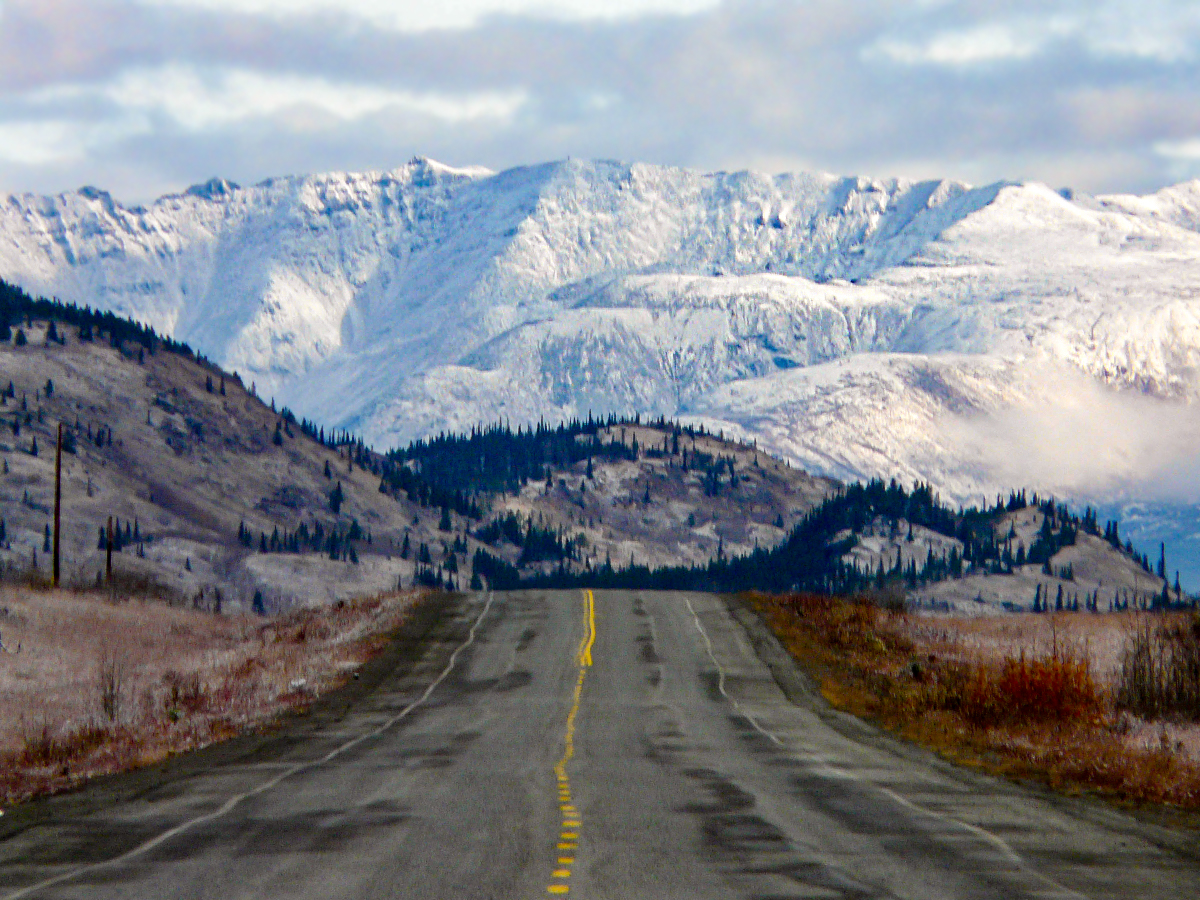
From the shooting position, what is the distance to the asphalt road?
58.0 ft

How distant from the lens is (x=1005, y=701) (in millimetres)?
35469

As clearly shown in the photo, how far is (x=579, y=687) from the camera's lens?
4328cm

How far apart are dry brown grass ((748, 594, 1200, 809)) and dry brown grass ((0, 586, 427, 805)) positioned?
15087 mm

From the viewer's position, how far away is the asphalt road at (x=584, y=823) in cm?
1767

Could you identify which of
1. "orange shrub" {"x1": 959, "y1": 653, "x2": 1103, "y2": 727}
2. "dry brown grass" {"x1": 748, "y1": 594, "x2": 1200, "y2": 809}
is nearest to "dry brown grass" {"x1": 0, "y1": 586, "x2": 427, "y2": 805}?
"dry brown grass" {"x1": 748, "y1": 594, "x2": 1200, "y2": 809}

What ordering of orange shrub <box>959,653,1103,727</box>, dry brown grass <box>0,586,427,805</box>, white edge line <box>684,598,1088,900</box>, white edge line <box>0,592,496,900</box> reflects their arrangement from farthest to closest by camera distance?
orange shrub <box>959,653,1103,727</box> < dry brown grass <box>0,586,427,805</box> < white edge line <box>684,598,1088,900</box> < white edge line <box>0,592,496,900</box>

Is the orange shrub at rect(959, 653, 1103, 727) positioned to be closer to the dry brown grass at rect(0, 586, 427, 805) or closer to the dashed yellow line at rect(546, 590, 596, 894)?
the dashed yellow line at rect(546, 590, 596, 894)

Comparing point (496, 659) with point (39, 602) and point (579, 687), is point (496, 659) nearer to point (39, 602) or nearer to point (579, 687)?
point (579, 687)

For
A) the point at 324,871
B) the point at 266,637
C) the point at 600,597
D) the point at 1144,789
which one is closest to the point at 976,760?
the point at 1144,789

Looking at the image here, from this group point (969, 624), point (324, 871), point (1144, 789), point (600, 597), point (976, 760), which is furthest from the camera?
point (600, 597)

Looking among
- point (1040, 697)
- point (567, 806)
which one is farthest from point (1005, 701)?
point (567, 806)

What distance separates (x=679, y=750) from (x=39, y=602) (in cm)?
4772

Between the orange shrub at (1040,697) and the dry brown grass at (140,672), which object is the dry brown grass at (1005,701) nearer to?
the orange shrub at (1040,697)

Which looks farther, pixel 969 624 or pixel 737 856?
pixel 969 624
